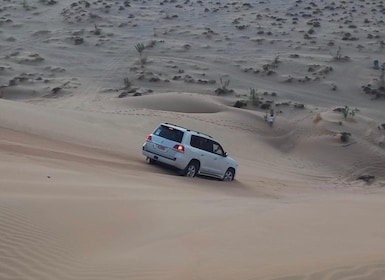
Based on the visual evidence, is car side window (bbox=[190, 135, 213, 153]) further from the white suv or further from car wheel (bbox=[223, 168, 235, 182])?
car wheel (bbox=[223, 168, 235, 182])

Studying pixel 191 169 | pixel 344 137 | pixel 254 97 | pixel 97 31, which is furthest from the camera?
pixel 97 31

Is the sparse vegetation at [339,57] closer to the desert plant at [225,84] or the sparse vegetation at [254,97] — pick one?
the desert plant at [225,84]

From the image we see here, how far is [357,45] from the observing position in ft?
146

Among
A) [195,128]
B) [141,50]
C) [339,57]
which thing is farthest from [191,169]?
[339,57]

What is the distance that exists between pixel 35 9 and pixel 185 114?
30.1 meters

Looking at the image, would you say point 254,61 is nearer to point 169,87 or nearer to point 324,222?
point 169,87

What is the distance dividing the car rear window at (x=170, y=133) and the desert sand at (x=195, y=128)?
1163mm

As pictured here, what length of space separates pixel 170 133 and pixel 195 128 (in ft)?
30.4

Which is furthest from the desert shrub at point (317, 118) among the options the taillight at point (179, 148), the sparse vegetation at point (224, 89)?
the taillight at point (179, 148)

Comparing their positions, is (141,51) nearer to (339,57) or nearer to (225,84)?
(225,84)

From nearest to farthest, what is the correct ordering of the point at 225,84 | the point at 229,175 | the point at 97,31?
the point at 229,175
the point at 225,84
the point at 97,31

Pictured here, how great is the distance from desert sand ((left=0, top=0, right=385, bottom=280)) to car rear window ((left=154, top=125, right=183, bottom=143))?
1163mm

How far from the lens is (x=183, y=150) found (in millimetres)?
17156

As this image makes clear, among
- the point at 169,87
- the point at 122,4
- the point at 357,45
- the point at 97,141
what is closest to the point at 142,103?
the point at 169,87
